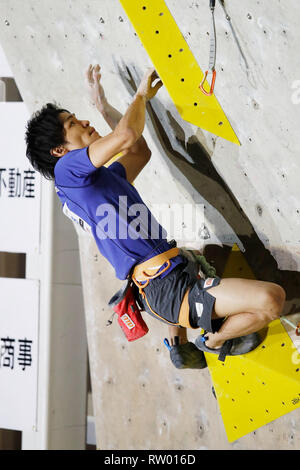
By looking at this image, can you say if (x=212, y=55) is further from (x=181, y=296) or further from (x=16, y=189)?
(x=16, y=189)

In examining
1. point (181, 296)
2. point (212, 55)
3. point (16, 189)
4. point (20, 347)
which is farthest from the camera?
point (20, 347)

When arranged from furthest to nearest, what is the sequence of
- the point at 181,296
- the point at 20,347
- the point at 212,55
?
the point at 20,347, the point at 181,296, the point at 212,55

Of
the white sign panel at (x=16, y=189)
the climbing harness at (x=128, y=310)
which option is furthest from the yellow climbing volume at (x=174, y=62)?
the white sign panel at (x=16, y=189)

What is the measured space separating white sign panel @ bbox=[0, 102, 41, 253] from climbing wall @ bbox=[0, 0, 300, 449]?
22 centimetres

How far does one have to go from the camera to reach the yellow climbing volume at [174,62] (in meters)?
1.71

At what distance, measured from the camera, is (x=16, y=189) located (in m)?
2.45

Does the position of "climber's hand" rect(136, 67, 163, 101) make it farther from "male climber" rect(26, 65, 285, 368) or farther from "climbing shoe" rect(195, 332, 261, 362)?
"climbing shoe" rect(195, 332, 261, 362)

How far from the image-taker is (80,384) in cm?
261

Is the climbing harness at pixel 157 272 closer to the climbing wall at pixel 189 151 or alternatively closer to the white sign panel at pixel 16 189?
the climbing wall at pixel 189 151

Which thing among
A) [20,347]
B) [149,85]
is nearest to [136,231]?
[149,85]

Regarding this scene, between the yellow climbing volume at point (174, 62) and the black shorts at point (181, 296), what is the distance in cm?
42

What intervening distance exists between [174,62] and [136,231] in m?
0.51

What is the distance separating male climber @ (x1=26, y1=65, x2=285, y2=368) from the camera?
1.67 metres
